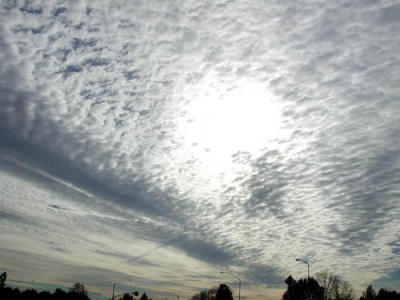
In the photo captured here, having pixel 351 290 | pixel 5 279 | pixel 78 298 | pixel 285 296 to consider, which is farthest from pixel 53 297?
pixel 351 290

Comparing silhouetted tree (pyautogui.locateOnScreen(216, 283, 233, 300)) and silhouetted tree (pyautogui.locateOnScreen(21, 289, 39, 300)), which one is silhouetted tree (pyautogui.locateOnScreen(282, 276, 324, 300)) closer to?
silhouetted tree (pyautogui.locateOnScreen(216, 283, 233, 300))

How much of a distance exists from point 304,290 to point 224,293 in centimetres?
4701

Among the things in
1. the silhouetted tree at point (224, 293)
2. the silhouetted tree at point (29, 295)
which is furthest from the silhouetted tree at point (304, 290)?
the silhouetted tree at point (29, 295)

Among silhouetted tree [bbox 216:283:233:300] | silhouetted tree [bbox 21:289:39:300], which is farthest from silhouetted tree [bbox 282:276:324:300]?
silhouetted tree [bbox 21:289:39:300]

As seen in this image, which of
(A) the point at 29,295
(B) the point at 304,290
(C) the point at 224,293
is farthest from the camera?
(C) the point at 224,293

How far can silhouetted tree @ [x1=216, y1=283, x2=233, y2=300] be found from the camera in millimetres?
152000

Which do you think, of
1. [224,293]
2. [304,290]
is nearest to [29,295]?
[224,293]

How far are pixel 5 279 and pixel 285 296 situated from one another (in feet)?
439

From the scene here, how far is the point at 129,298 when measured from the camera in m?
191

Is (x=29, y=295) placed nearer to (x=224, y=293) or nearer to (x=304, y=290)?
(x=224, y=293)

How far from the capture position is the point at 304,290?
118m

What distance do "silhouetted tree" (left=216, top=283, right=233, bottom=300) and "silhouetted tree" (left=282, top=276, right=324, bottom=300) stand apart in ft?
109

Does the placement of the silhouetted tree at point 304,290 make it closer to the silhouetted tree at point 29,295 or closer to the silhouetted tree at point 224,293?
the silhouetted tree at point 224,293

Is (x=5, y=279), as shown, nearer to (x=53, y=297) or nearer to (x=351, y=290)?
(x=53, y=297)
